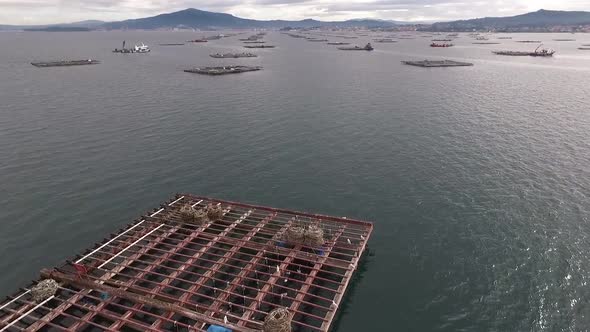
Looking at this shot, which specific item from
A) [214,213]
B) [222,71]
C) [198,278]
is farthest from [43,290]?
[222,71]

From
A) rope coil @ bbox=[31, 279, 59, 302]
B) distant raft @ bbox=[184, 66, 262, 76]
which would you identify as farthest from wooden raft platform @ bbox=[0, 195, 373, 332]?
distant raft @ bbox=[184, 66, 262, 76]

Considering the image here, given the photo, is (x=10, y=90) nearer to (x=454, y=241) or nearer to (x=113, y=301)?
(x=113, y=301)

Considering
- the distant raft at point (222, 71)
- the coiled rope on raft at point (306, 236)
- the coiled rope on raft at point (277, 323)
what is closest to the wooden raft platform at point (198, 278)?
the coiled rope on raft at point (306, 236)

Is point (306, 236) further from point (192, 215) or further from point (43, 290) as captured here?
point (43, 290)

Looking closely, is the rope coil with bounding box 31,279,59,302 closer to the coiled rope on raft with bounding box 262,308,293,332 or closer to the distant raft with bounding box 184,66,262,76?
the coiled rope on raft with bounding box 262,308,293,332

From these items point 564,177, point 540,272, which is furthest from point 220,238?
point 564,177

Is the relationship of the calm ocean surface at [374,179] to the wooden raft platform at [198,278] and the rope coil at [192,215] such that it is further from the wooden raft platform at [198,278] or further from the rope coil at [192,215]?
the rope coil at [192,215]
